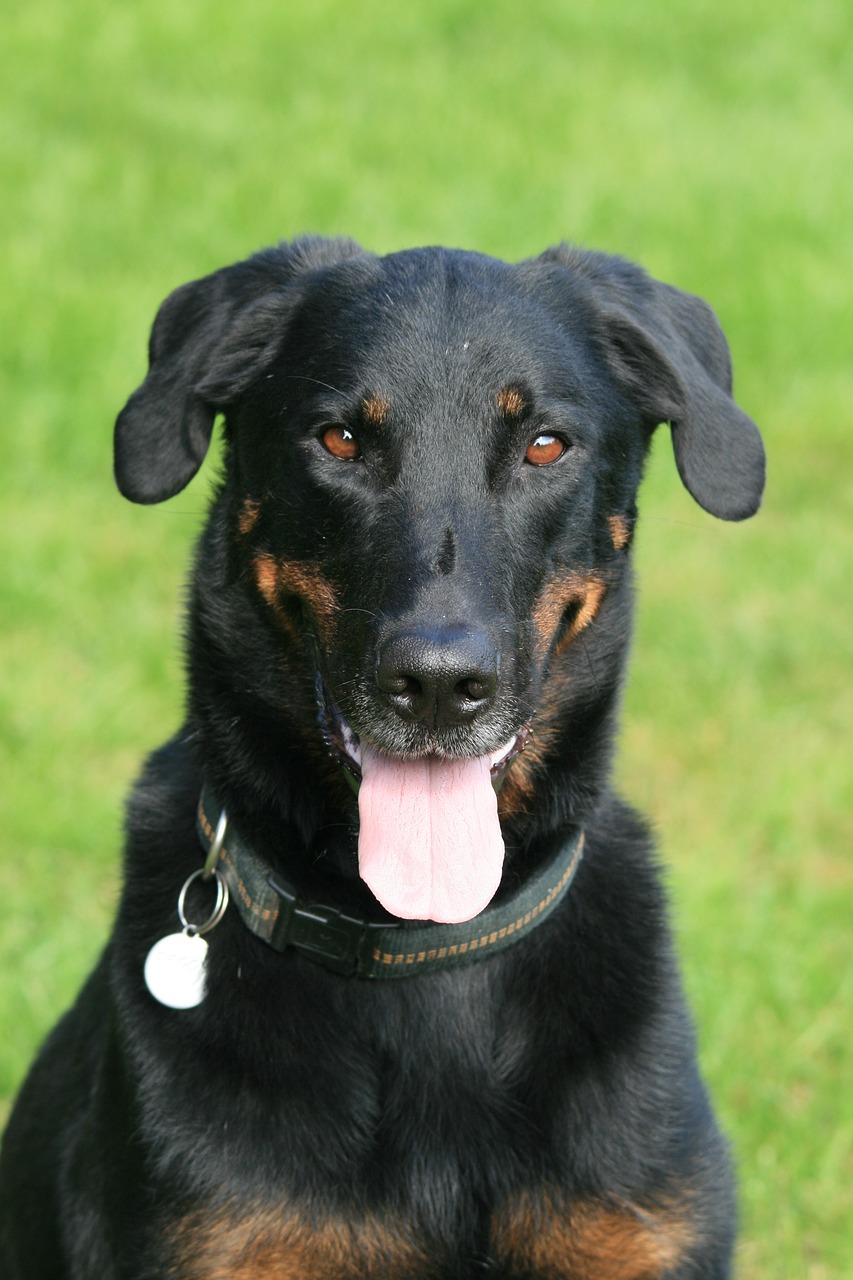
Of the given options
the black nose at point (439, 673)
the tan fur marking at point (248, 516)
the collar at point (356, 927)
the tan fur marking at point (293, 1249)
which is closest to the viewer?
the black nose at point (439, 673)

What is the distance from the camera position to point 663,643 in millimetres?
6805

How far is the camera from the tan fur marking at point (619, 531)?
10.8 feet

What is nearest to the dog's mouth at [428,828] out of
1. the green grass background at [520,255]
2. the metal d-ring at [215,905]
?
the metal d-ring at [215,905]

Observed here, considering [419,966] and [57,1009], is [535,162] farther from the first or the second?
[419,966]

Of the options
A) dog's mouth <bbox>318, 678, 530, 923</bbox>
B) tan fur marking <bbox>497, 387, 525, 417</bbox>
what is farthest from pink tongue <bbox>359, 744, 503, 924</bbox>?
tan fur marking <bbox>497, 387, 525, 417</bbox>

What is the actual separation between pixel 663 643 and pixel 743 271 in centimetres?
345

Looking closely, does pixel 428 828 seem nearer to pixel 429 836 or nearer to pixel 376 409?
pixel 429 836

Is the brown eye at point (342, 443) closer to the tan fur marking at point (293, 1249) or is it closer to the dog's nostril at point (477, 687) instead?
the dog's nostril at point (477, 687)

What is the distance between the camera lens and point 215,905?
320cm

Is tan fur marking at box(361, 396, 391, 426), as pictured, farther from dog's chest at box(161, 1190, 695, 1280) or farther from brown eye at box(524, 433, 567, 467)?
dog's chest at box(161, 1190, 695, 1280)

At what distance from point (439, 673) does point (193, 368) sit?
90 centimetres

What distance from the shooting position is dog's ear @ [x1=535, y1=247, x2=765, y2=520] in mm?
3301

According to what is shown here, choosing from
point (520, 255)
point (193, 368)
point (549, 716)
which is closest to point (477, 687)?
point (549, 716)

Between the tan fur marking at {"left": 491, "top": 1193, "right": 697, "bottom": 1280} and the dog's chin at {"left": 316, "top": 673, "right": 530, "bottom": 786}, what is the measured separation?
0.78 metres
